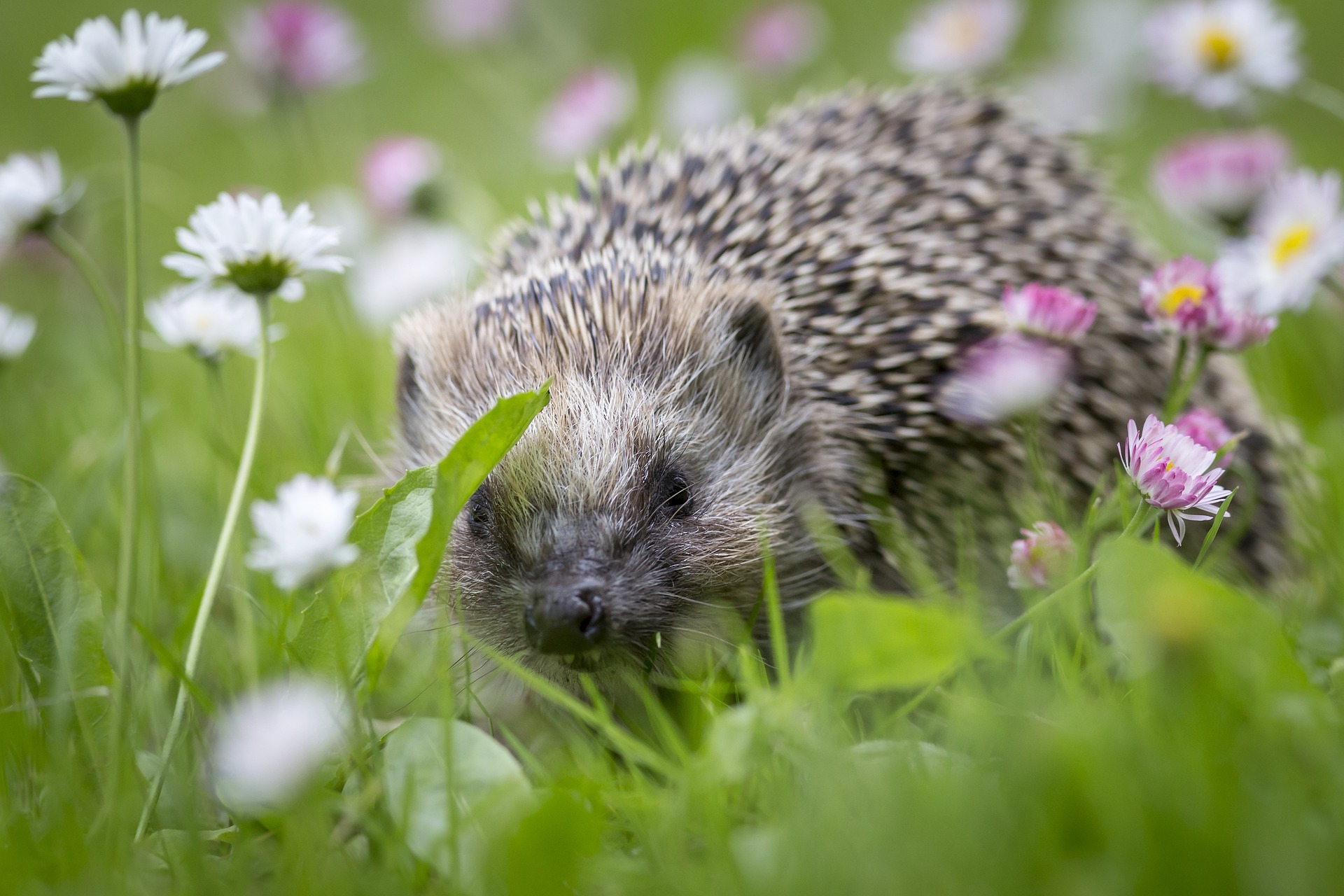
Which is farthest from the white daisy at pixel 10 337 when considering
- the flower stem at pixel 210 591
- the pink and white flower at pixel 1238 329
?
the pink and white flower at pixel 1238 329

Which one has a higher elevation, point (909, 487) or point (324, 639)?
point (324, 639)

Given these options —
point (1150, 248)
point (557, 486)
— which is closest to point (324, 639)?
point (557, 486)

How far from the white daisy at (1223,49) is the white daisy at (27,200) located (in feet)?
10.5

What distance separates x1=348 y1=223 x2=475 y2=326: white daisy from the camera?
448 centimetres

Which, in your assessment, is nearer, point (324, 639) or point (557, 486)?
point (324, 639)

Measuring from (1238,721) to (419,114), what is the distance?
25.1 feet

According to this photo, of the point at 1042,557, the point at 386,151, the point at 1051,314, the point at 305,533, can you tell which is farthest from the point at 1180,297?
the point at 386,151

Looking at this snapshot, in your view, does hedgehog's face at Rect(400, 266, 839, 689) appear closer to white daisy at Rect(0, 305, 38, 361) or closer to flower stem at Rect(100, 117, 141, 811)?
flower stem at Rect(100, 117, 141, 811)

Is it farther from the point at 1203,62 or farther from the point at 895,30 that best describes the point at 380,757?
the point at 895,30

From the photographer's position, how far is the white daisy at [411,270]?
176 inches

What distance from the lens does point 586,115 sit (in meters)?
4.59

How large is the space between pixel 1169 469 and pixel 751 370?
1.15m

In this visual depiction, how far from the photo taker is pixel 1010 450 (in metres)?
3.01

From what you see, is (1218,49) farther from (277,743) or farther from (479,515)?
(277,743)
